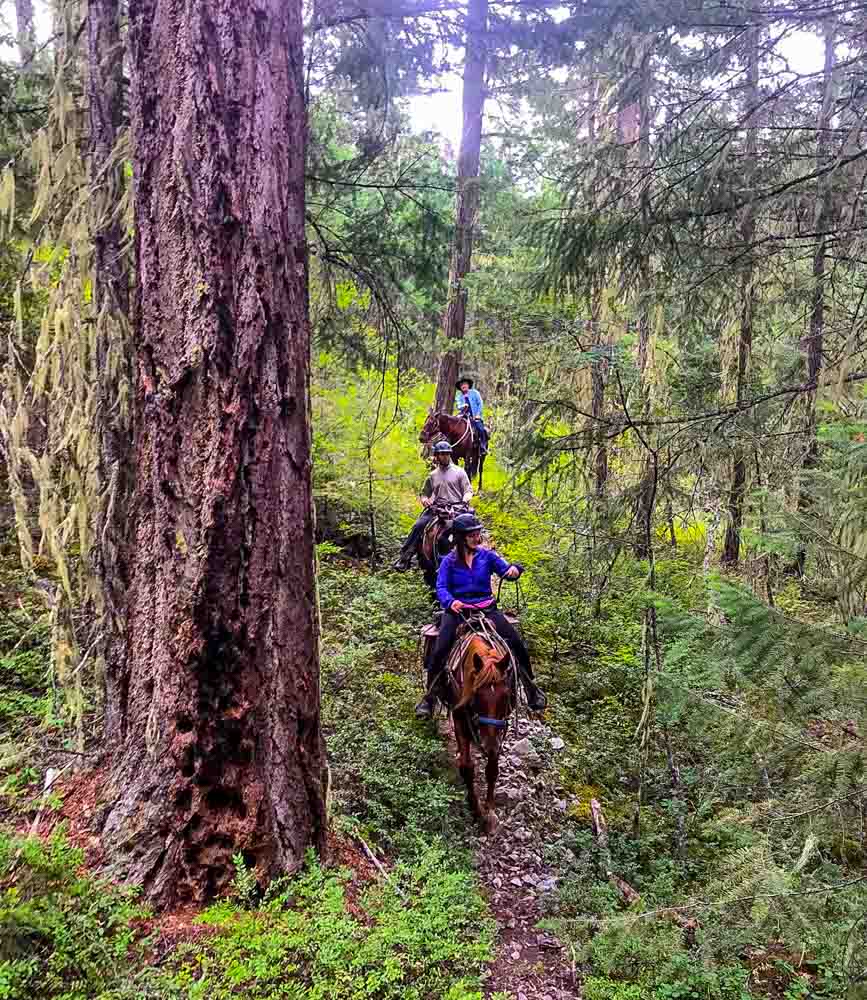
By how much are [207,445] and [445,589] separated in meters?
3.80

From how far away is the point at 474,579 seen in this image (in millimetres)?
6516

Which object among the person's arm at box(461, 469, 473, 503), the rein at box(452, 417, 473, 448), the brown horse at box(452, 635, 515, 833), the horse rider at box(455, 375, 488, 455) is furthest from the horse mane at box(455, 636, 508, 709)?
the horse rider at box(455, 375, 488, 455)

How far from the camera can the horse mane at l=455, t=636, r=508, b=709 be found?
18.3 feet

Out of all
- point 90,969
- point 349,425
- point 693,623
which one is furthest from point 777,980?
point 349,425

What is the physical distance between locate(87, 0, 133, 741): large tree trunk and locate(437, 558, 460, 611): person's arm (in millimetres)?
3434

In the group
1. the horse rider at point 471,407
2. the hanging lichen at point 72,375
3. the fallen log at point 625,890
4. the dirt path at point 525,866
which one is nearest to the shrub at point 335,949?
the dirt path at point 525,866

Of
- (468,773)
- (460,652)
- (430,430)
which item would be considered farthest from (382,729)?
(430,430)

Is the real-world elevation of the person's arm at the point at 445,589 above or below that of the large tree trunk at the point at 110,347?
below

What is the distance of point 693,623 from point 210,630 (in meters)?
2.41

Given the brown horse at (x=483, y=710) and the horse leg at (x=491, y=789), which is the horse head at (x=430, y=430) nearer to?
the brown horse at (x=483, y=710)

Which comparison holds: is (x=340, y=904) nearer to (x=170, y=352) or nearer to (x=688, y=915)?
(x=688, y=915)

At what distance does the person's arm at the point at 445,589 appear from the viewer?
641 cm

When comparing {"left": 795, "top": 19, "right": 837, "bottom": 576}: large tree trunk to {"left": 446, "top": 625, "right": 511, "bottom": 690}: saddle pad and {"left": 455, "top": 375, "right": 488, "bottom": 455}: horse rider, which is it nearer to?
{"left": 446, "top": 625, "right": 511, "bottom": 690}: saddle pad

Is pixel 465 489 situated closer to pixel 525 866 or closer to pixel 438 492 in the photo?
pixel 438 492
